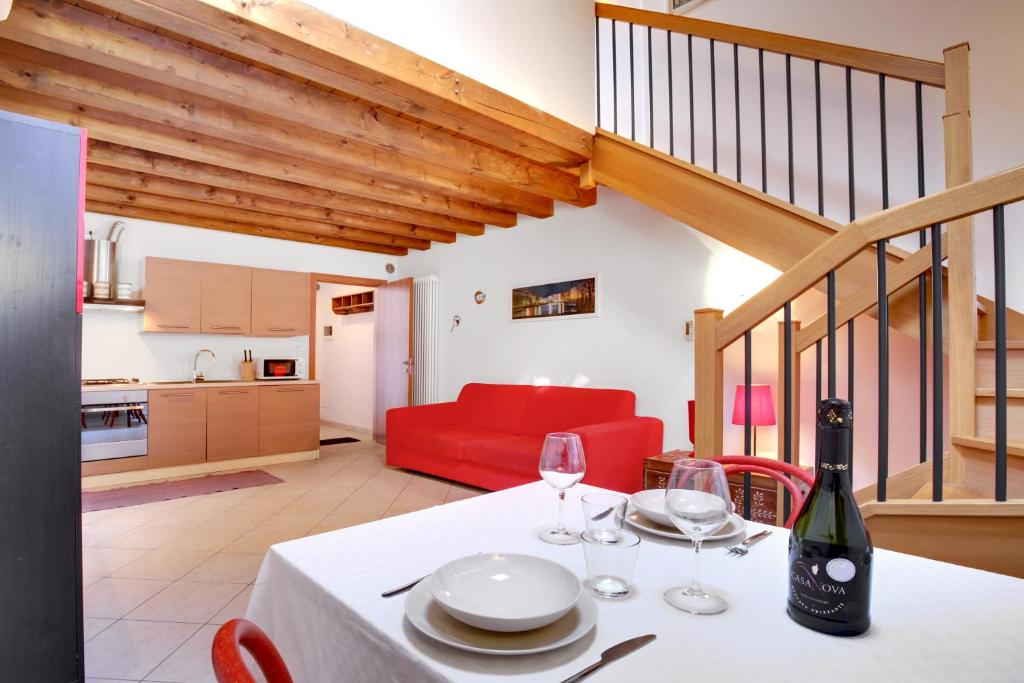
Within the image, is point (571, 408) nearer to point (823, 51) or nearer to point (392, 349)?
point (823, 51)

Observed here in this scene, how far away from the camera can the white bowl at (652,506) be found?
1.09m

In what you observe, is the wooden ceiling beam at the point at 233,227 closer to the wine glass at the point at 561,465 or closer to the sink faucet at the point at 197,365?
the sink faucet at the point at 197,365

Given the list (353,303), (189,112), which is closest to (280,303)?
(353,303)

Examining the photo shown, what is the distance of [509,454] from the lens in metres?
3.85

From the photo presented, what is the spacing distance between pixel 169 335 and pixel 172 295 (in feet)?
1.80

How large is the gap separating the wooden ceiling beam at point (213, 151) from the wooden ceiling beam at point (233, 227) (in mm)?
1890

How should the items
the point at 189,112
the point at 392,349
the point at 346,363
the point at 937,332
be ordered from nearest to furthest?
the point at 937,332 < the point at 189,112 < the point at 392,349 < the point at 346,363

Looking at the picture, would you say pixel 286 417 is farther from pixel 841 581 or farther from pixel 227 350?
pixel 841 581

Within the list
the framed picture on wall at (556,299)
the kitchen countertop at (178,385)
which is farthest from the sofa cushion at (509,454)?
the kitchen countertop at (178,385)

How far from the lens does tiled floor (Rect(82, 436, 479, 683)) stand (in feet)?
6.50

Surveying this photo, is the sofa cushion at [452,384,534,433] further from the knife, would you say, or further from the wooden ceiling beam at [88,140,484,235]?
the knife

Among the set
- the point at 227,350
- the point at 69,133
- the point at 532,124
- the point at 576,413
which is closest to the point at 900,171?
the point at 532,124

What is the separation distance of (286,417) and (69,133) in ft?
13.6

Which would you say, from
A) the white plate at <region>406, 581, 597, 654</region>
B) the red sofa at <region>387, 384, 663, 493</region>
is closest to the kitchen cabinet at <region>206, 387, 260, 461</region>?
the red sofa at <region>387, 384, 663, 493</region>
